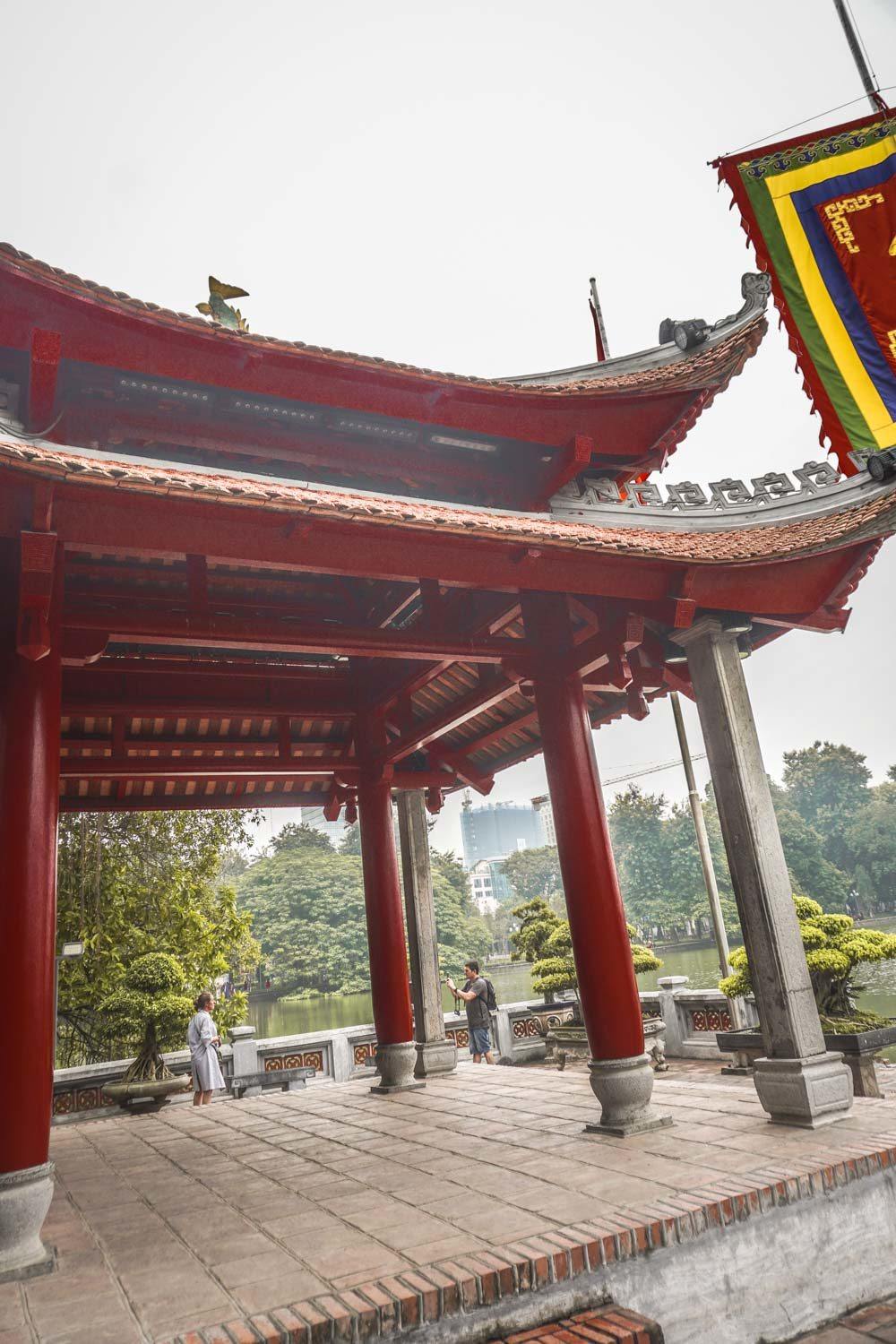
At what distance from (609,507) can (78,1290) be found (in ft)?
23.5

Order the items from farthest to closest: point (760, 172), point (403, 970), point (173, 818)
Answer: point (173, 818) < point (403, 970) < point (760, 172)

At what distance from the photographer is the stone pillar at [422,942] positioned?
10.7 metres

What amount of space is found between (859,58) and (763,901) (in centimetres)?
821

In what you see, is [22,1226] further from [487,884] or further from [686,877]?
[487,884]

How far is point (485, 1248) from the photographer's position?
401 centimetres

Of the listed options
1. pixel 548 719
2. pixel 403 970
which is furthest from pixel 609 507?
pixel 403 970

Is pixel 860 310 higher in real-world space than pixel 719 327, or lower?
lower

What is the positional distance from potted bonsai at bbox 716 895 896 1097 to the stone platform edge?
313cm

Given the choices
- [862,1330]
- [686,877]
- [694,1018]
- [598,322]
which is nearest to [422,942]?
[694,1018]

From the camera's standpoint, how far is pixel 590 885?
674cm

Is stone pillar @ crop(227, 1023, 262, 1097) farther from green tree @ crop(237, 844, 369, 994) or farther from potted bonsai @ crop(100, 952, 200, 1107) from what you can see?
green tree @ crop(237, 844, 369, 994)

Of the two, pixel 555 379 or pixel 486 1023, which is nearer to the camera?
pixel 555 379

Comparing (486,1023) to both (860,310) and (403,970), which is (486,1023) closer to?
(403,970)

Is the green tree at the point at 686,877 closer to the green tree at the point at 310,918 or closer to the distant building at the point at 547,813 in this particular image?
the distant building at the point at 547,813
